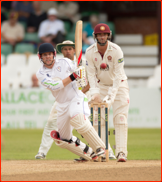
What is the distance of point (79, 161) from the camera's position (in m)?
5.68

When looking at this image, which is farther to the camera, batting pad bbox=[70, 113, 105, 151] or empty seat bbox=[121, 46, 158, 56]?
empty seat bbox=[121, 46, 158, 56]

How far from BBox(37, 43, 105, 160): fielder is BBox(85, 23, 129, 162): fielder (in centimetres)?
38

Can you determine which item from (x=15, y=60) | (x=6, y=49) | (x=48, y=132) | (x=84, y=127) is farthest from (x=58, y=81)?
(x=6, y=49)

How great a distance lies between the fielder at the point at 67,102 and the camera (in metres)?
5.24

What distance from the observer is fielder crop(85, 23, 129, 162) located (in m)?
5.67

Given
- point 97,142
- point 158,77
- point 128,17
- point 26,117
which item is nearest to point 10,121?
point 26,117

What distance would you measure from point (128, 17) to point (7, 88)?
737 centimetres

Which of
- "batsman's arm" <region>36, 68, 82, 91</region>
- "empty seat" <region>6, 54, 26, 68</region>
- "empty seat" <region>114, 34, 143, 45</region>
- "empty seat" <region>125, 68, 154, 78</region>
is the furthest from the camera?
"empty seat" <region>114, 34, 143, 45</region>

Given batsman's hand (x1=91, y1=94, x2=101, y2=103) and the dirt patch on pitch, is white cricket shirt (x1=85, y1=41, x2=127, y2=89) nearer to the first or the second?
batsman's hand (x1=91, y1=94, x2=101, y2=103)

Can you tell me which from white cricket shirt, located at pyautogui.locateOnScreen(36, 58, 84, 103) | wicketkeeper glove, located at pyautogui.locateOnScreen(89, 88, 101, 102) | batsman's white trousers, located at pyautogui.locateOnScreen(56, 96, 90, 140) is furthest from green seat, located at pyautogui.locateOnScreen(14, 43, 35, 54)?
batsman's white trousers, located at pyautogui.locateOnScreen(56, 96, 90, 140)

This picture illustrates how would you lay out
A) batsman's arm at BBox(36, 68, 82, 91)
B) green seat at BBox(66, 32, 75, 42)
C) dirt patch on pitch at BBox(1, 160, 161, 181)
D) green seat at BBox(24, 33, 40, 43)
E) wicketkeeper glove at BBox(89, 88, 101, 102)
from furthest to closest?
green seat at BBox(24, 33, 40, 43), green seat at BBox(66, 32, 75, 42), wicketkeeper glove at BBox(89, 88, 101, 102), batsman's arm at BBox(36, 68, 82, 91), dirt patch on pitch at BBox(1, 160, 161, 181)

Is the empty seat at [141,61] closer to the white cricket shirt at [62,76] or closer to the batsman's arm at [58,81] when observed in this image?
the white cricket shirt at [62,76]

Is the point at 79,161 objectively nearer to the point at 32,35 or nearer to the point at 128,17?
the point at 32,35

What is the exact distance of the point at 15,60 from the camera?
14094 mm
